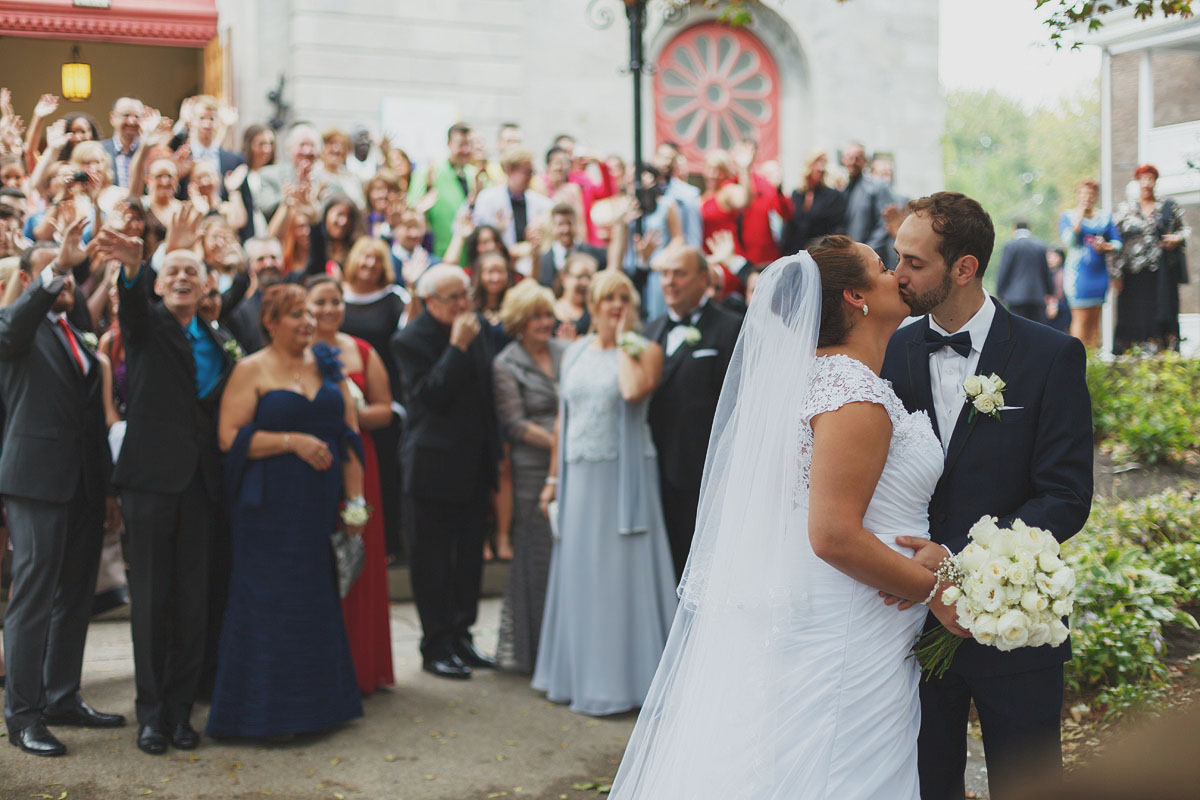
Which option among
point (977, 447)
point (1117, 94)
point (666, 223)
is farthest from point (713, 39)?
point (977, 447)

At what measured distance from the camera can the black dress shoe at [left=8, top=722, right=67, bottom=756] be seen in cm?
540

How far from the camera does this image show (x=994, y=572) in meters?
3.20

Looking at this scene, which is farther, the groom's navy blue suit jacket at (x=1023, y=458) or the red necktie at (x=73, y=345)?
the red necktie at (x=73, y=345)

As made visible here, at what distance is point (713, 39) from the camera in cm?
1861

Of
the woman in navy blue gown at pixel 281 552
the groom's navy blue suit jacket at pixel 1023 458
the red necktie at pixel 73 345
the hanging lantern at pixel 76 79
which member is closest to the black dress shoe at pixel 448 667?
the woman in navy blue gown at pixel 281 552

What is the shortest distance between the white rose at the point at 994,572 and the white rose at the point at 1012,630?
87mm

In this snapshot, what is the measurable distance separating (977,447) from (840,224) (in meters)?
9.34

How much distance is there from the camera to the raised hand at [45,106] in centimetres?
887

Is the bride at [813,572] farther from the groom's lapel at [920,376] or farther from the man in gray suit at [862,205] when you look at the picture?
the man in gray suit at [862,205]

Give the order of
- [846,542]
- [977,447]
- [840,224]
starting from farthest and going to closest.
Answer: [840,224] < [977,447] < [846,542]

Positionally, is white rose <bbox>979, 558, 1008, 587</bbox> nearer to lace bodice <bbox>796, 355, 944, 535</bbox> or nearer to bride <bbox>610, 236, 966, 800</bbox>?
bride <bbox>610, 236, 966, 800</bbox>

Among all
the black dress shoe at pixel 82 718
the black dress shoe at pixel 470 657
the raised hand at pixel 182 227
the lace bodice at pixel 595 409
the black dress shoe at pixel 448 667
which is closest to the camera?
the black dress shoe at pixel 82 718

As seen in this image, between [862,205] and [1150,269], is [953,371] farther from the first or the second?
[1150,269]

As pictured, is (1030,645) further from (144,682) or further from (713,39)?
(713,39)
